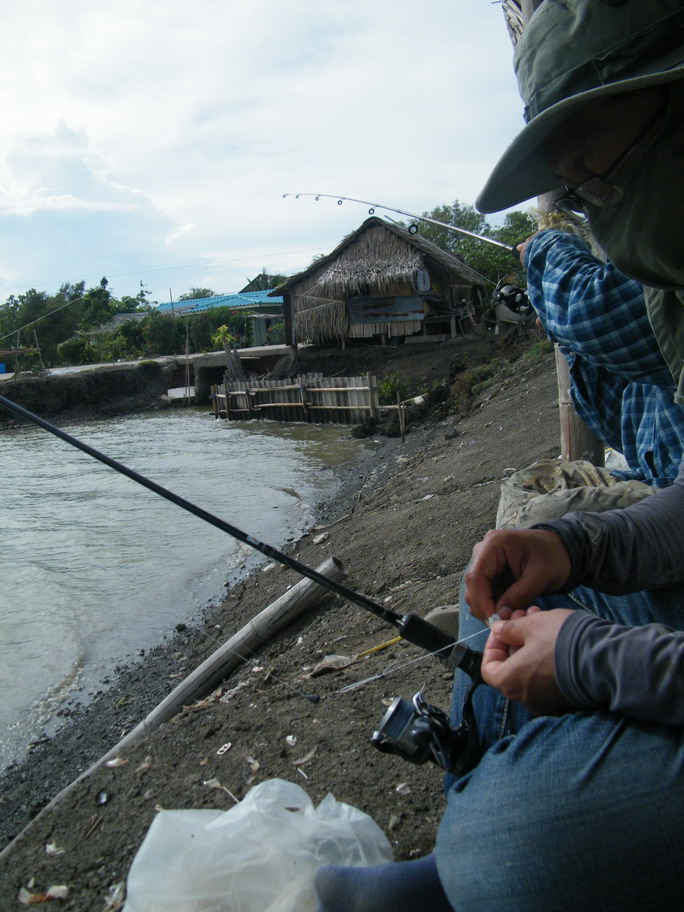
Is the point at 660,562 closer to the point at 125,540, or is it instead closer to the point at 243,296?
the point at 125,540

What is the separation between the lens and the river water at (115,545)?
5.72 meters

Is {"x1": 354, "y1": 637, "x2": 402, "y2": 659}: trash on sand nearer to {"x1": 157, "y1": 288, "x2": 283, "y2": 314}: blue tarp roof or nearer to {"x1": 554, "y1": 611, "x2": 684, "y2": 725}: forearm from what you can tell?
{"x1": 554, "y1": 611, "x2": 684, "y2": 725}: forearm

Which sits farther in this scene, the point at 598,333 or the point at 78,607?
the point at 78,607

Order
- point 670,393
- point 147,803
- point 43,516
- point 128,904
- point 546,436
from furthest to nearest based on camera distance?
point 43,516 < point 546,436 < point 147,803 < point 670,393 < point 128,904

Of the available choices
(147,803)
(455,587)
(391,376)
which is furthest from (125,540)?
(391,376)

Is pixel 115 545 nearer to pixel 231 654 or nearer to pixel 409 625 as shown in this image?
pixel 231 654

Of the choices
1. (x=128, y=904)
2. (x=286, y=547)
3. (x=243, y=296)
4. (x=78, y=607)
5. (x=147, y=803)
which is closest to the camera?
(x=128, y=904)

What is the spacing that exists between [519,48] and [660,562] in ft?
4.05

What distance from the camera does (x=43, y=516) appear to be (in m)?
11.5

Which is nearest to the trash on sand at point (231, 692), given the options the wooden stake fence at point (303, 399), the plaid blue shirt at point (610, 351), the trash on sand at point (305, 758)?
the trash on sand at point (305, 758)

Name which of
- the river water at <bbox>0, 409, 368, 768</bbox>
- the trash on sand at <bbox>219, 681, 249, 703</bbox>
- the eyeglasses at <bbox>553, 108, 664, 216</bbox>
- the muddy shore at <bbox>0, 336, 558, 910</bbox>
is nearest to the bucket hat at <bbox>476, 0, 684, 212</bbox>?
the eyeglasses at <bbox>553, 108, 664, 216</bbox>

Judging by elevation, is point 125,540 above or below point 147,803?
below

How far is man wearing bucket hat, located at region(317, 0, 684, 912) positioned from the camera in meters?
1.11

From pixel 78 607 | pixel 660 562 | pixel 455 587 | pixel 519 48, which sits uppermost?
pixel 519 48
